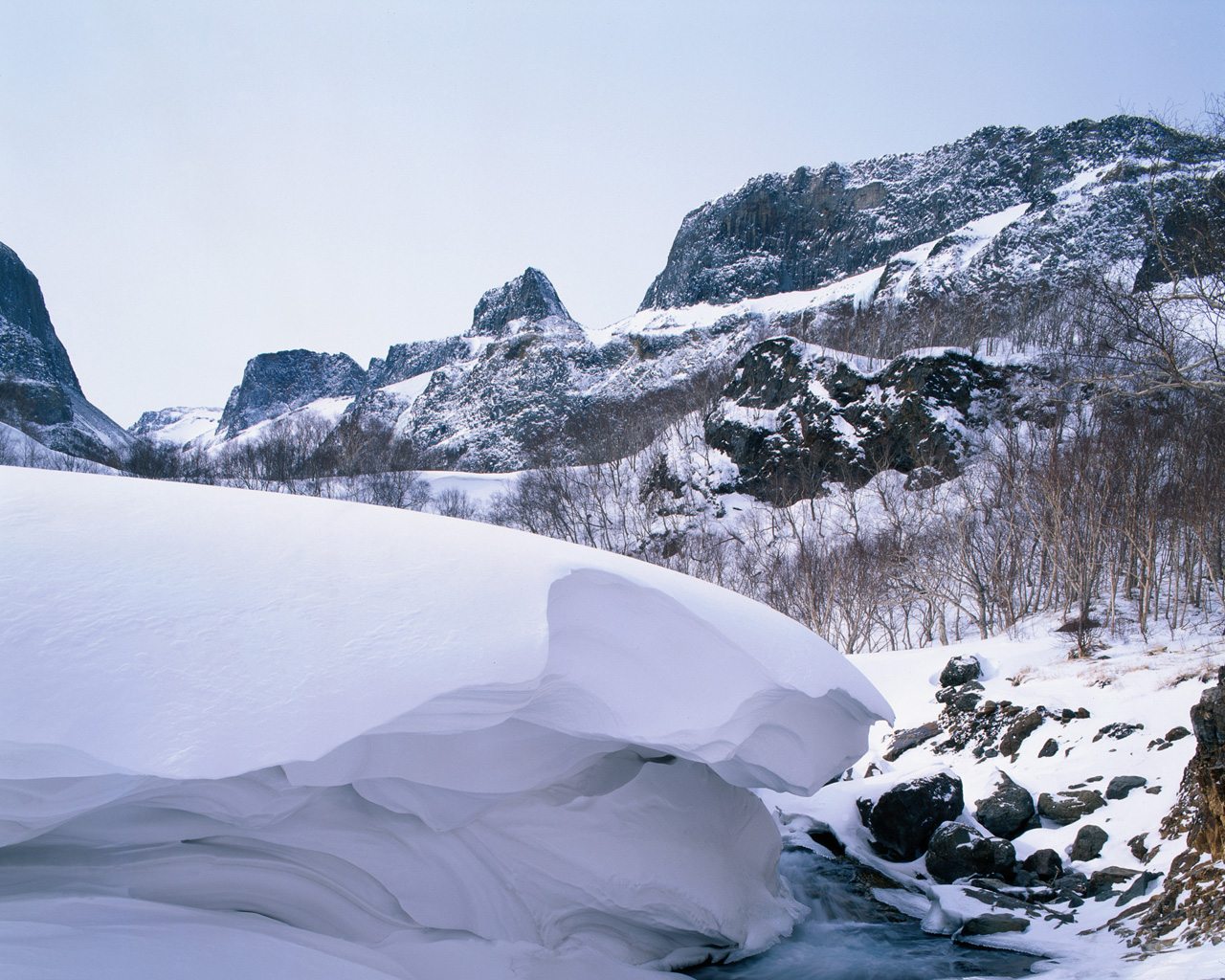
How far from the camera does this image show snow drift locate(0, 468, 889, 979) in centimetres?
304

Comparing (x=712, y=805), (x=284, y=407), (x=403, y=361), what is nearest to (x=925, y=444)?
(x=712, y=805)

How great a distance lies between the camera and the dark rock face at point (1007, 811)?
24.7 feet

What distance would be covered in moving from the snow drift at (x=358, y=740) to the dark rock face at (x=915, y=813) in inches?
109

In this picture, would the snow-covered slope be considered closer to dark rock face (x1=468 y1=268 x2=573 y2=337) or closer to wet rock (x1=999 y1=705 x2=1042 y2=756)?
dark rock face (x1=468 y1=268 x2=573 y2=337)

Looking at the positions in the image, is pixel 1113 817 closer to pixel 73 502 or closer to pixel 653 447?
pixel 73 502

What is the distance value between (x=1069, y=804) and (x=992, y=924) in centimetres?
222

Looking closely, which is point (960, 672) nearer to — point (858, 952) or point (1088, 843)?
point (1088, 843)

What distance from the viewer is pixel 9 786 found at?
9.59ft

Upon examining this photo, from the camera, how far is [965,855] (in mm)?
7105

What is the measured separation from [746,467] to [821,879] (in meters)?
30.8

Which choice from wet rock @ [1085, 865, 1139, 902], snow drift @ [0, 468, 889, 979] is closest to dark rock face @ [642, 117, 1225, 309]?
wet rock @ [1085, 865, 1139, 902]

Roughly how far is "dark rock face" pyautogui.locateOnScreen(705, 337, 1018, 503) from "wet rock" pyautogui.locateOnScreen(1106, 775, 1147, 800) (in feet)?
82.4

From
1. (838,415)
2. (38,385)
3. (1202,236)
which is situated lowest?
(1202,236)

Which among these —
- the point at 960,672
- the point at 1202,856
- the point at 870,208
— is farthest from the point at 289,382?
the point at 1202,856
